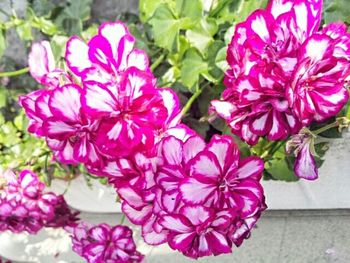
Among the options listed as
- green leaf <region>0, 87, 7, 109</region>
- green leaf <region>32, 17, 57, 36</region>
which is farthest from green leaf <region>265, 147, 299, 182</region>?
green leaf <region>0, 87, 7, 109</region>

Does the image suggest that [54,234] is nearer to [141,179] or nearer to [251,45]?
Result: [141,179]

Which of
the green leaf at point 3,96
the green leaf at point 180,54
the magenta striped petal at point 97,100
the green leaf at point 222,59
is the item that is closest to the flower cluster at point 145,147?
the magenta striped petal at point 97,100

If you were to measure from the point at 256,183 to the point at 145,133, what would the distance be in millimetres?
132

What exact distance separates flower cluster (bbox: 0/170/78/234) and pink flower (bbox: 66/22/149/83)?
37 cm

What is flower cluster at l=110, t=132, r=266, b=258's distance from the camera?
25.9 inches

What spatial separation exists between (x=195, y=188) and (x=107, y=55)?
0.17m

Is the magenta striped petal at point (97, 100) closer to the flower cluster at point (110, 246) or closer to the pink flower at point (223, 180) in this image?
the pink flower at point (223, 180)

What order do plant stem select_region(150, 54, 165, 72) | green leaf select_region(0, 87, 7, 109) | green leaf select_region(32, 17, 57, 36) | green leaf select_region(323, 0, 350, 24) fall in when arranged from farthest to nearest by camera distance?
green leaf select_region(0, 87, 7, 109) → green leaf select_region(32, 17, 57, 36) → plant stem select_region(150, 54, 165, 72) → green leaf select_region(323, 0, 350, 24)

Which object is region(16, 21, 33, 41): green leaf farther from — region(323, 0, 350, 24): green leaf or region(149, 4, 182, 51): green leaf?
region(323, 0, 350, 24): green leaf

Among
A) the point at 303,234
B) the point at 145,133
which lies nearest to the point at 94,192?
the point at 303,234

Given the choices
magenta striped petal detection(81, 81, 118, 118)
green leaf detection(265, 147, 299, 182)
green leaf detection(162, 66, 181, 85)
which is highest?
magenta striped petal detection(81, 81, 118, 118)

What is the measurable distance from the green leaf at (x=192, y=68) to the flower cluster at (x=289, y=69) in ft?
0.95

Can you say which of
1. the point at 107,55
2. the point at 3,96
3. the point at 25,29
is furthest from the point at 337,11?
the point at 3,96

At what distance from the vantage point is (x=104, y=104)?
628 mm
